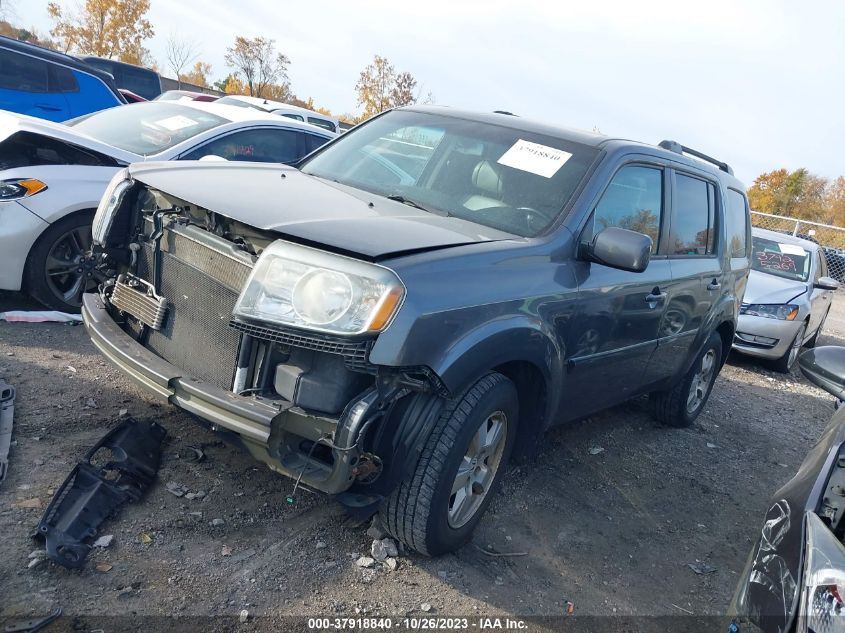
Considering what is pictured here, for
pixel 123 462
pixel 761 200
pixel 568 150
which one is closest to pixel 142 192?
pixel 123 462

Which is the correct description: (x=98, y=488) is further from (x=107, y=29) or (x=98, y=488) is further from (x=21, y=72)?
(x=107, y=29)

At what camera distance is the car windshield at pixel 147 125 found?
5.96 metres

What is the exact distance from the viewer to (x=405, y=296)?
2443 mm

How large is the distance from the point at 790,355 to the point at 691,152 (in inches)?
166

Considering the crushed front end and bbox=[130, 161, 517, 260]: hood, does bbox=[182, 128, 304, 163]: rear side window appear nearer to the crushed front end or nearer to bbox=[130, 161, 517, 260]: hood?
bbox=[130, 161, 517, 260]: hood

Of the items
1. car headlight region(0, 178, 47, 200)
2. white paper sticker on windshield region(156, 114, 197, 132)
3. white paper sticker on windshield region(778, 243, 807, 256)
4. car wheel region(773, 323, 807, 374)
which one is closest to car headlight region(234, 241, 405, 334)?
car headlight region(0, 178, 47, 200)

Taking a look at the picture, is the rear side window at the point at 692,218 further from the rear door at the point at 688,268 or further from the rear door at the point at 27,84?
the rear door at the point at 27,84

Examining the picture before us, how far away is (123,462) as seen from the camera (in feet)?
10.1

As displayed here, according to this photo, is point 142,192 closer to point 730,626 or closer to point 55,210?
point 55,210

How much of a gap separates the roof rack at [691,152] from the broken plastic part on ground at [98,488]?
11.9ft

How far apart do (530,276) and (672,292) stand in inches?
62.9

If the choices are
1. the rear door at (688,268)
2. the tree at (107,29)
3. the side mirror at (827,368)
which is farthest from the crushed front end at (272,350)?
the tree at (107,29)

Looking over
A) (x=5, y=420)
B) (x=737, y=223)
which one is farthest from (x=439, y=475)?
(x=737, y=223)

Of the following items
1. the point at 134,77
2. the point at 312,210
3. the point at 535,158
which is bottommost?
the point at 134,77
